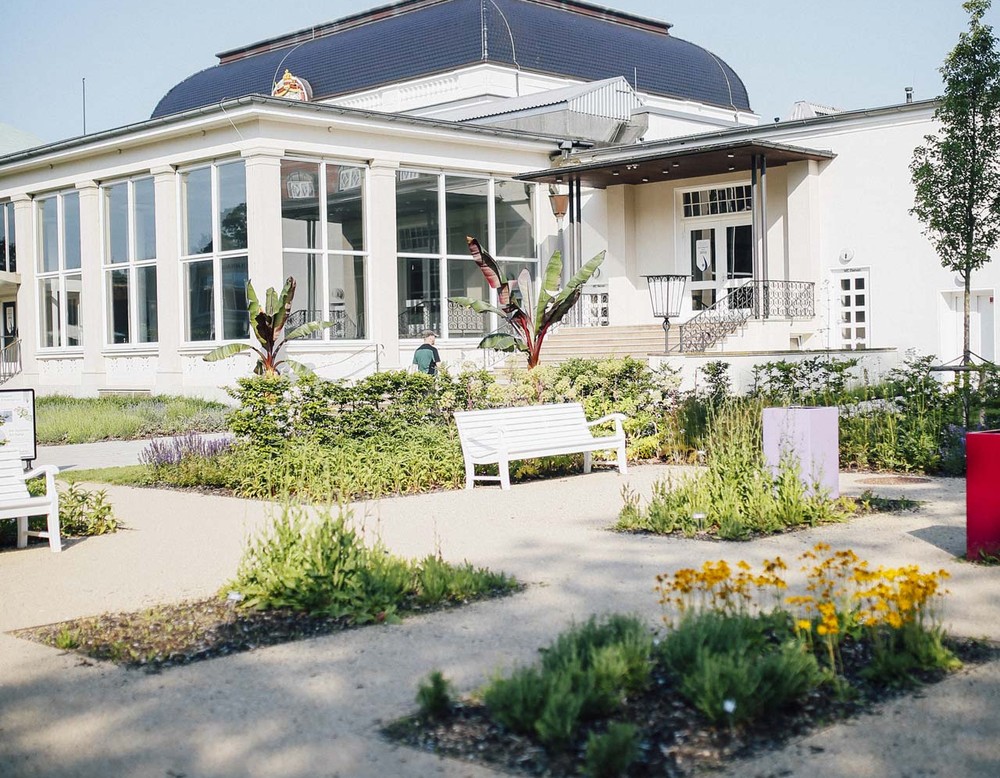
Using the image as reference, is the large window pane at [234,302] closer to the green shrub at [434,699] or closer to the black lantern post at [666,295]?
the black lantern post at [666,295]

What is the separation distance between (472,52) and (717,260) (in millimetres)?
12321

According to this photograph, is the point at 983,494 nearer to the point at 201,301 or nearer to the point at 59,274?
the point at 201,301

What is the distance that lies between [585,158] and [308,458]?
18.4 meters

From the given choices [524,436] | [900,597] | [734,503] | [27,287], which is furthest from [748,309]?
[900,597]

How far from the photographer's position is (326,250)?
25.6m

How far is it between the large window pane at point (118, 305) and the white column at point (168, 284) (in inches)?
74.1

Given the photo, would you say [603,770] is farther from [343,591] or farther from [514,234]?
[514,234]

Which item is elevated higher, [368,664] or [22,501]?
[22,501]

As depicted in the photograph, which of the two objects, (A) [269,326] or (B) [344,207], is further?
(B) [344,207]

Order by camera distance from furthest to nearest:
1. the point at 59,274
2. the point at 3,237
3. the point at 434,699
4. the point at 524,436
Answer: the point at 3,237 < the point at 59,274 < the point at 524,436 < the point at 434,699

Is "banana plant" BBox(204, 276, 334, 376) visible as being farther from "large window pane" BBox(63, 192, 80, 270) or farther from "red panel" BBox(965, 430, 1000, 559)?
"red panel" BBox(965, 430, 1000, 559)

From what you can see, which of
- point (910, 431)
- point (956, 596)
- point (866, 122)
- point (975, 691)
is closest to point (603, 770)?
point (975, 691)

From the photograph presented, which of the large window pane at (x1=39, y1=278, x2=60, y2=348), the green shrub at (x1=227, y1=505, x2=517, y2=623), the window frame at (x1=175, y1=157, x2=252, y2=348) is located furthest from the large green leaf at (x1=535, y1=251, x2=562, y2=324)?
the large window pane at (x1=39, y1=278, x2=60, y2=348)

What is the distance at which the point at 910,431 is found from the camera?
13.2 meters
